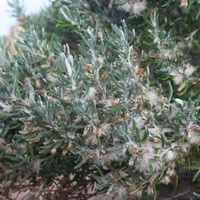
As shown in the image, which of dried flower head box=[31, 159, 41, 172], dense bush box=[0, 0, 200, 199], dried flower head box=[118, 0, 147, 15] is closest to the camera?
dense bush box=[0, 0, 200, 199]

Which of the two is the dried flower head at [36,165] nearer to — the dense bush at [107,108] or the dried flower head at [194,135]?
the dense bush at [107,108]

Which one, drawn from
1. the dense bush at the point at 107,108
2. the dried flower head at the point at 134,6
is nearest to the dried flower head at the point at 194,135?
the dense bush at the point at 107,108

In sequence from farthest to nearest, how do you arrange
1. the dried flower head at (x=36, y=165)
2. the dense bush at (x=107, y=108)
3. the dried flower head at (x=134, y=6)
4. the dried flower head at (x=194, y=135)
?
1. the dried flower head at (x=134, y=6)
2. the dried flower head at (x=36, y=165)
3. the dried flower head at (x=194, y=135)
4. the dense bush at (x=107, y=108)

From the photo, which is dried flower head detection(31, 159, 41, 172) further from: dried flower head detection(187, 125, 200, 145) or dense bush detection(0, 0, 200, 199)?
dried flower head detection(187, 125, 200, 145)

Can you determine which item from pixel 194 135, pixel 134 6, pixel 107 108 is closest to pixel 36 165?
pixel 107 108

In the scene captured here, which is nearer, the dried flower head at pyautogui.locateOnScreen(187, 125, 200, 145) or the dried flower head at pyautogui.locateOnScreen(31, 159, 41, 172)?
the dried flower head at pyautogui.locateOnScreen(187, 125, 200, 145)

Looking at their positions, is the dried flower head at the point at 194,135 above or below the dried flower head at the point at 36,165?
below

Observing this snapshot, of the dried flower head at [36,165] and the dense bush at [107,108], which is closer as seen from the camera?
the dense bush at [107,108]

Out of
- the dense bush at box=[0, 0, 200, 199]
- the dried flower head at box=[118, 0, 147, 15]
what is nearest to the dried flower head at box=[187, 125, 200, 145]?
the dense bush at box=[0, 0, 200, 199]

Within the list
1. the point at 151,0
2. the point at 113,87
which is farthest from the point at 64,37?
the point at 113,87

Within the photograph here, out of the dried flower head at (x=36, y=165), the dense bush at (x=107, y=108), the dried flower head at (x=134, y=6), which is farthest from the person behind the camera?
the dried flower head at (x=134, y=6)
